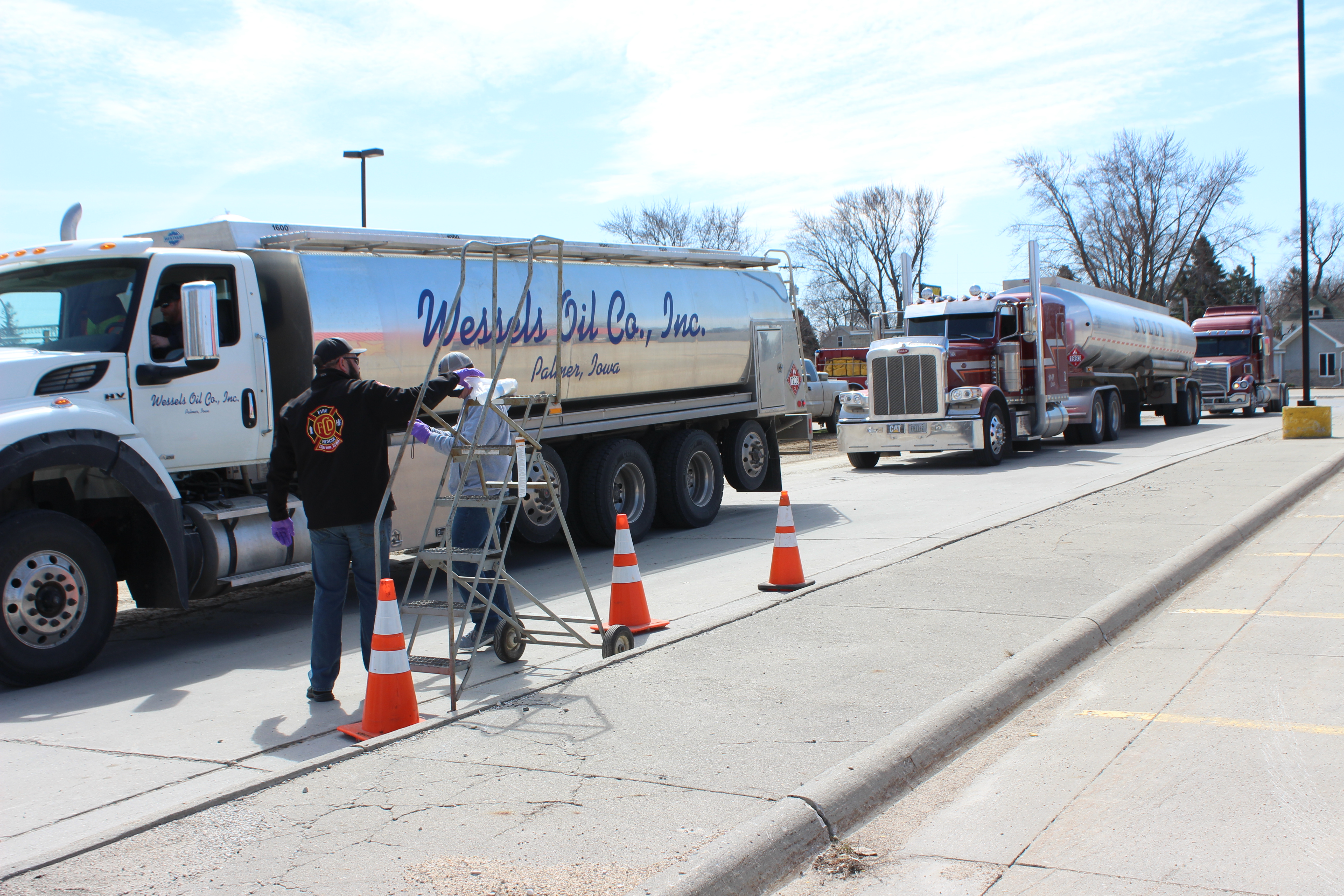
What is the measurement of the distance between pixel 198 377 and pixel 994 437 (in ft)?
49.5

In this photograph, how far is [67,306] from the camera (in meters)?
7.58

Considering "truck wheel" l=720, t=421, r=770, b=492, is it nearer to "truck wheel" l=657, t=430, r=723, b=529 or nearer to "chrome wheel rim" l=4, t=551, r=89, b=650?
"truck wheel" l=657, t=430, r=723, b=529

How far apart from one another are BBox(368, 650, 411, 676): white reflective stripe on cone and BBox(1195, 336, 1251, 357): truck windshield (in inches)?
1371

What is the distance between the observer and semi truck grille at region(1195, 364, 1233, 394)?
34312 millimetres

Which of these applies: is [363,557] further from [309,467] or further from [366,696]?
[366,696]

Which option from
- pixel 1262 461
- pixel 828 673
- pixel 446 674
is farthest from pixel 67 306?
pixel 1262 461

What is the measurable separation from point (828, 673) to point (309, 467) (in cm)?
303

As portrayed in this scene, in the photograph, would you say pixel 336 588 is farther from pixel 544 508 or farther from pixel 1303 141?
pixel 1303 141

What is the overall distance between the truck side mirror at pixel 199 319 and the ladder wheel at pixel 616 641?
3.40 meters

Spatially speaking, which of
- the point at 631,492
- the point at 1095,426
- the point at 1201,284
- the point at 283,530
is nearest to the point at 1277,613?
the point at 283,530

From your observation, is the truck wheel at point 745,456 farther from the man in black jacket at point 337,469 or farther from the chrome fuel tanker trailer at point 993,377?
the man in black jacket at point 337,469

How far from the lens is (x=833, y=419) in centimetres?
3128

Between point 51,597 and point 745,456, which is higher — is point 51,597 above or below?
below

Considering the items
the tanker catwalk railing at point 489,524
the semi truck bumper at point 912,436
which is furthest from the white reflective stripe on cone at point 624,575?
the semi truck bumper at point 912,436
